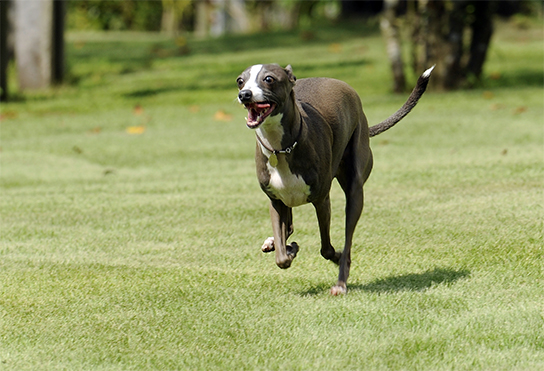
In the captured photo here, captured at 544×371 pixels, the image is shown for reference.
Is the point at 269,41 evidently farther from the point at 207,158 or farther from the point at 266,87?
the point at 266,87

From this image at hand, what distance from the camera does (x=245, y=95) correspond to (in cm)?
407

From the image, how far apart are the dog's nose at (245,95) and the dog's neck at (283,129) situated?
236 mm

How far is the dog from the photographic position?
13.8 ft

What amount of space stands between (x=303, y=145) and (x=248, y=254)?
4.76ft

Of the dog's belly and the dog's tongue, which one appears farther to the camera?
the dog's belly

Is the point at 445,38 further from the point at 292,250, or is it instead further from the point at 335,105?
the point at 292,250

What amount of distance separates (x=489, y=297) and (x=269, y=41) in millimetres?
18536

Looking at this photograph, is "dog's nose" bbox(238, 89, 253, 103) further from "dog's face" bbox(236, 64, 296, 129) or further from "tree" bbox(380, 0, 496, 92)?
"tree" bbox(380, 0, 496, 92)

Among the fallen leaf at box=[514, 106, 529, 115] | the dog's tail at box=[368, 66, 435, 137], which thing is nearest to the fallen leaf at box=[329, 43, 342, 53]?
the fallen leaf at box=[514, 106, 529, 115]

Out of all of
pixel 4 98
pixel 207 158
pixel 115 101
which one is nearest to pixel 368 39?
pixel 115 101

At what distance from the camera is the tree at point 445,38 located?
1312cm

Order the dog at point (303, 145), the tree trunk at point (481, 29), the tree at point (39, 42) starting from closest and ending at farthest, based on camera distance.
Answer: the dog at point (303, 145) → the tree trunk at point (481, 29) → the tree at point (39, 42)

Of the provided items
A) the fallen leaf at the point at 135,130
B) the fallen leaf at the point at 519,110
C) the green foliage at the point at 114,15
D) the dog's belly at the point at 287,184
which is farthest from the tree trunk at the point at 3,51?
the green foliage at the point at 114,15

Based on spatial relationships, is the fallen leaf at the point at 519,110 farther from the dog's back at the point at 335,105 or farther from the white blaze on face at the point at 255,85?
the white blaze on face at the point at 255,85
